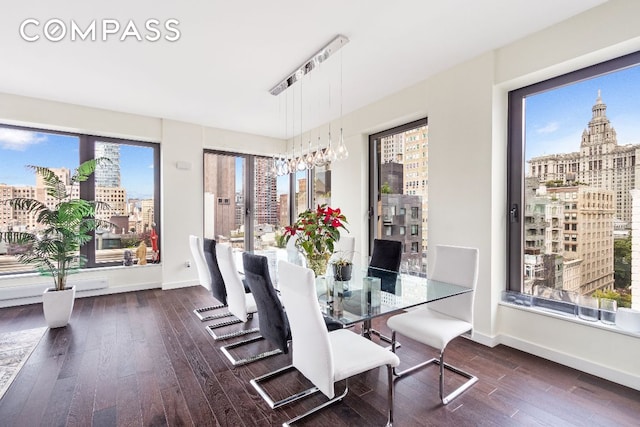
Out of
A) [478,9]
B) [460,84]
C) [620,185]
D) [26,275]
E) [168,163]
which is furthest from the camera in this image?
[168,163]

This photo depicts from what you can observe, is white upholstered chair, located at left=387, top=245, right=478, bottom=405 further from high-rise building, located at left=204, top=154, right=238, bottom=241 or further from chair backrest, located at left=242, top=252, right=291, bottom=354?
high-rise building, located at left=204, top=154, right=238, bottom=241

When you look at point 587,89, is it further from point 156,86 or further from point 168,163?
point 168,163

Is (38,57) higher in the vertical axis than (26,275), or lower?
higher

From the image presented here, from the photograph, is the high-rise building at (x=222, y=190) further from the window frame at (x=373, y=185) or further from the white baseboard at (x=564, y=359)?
the white baseboard at (x=564, y=359)

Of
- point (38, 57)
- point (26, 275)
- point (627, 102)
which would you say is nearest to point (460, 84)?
point (627, 102)

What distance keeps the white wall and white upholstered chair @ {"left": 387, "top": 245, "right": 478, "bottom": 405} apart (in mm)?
616

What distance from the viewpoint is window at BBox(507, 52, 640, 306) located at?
93.0 inches

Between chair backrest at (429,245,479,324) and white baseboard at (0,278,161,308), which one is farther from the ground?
chair backrest at (429,245,479,324)

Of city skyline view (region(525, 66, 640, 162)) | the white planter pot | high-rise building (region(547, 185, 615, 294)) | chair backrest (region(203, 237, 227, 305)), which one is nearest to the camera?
city skyline view (region(525, 66, 640, 162))

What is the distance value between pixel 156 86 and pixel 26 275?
327cm

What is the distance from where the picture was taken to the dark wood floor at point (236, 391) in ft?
6.16

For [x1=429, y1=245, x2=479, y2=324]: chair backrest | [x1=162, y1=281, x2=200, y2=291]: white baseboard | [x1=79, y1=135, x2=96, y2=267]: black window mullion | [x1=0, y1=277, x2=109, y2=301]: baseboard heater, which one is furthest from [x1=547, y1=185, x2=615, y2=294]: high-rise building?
[x1=79, y1=135, x2=96, y2=267]: black window mullion

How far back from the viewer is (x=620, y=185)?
7.85ft

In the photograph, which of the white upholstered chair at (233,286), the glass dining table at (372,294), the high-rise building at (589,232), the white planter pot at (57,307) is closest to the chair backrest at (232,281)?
the white upholstered chair at (233,286)
